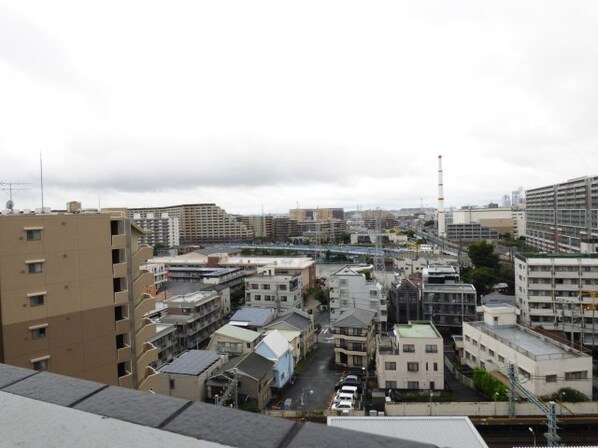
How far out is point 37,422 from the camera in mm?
942

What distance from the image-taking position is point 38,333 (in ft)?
20.1

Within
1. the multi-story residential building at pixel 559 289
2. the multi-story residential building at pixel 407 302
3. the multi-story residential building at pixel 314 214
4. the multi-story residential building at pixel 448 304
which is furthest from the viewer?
the multi-story residential building at pixel 314 214

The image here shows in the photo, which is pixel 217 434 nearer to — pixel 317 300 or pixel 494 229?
pixel 317 300

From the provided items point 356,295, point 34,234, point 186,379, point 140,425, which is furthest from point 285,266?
point 140,425

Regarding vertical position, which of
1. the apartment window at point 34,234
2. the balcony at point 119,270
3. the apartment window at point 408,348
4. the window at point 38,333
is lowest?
the apartment window at point 408,348

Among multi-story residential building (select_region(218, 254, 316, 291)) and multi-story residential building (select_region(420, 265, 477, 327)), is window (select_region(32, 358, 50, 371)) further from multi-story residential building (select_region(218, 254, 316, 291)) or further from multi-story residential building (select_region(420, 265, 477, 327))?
multi-story residential building (select_region(218, 254, 316, 291))

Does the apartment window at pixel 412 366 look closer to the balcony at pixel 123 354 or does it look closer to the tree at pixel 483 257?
the balcony at pixel 123 354

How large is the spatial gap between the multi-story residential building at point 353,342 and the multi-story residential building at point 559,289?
23.0 ft

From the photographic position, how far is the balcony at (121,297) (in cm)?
701

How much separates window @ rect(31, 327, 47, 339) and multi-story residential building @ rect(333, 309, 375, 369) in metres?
8.20

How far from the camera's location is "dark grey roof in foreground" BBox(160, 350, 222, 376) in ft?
32.6

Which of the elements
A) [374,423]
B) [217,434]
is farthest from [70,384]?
[374,423]

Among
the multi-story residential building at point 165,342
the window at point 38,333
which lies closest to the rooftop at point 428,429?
the window at point 38,333

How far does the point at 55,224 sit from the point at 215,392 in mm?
5567
